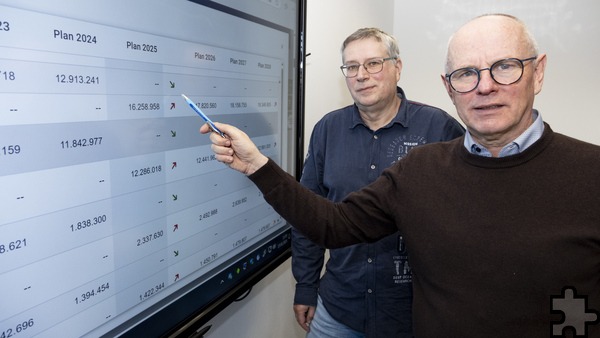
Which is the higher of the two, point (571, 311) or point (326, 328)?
point (571, 311)

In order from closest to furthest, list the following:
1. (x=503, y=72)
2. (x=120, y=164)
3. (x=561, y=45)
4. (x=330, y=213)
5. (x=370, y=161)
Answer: (x=120, y=164) < (x=503, y=72) < (x=330, y=213) < (x=370, y=161) < (x=561, y=45)

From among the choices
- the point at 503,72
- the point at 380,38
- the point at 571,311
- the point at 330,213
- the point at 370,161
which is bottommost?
the point at 571,311

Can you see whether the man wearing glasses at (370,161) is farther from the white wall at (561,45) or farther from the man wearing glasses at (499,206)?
the white wall at (561,45)

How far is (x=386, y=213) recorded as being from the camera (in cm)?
120

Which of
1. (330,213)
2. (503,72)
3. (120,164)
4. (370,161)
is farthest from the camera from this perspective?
(370,161)

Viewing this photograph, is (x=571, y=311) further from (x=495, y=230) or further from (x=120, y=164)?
(x=120, y=164)

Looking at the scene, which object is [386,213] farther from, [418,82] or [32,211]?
[418,82]

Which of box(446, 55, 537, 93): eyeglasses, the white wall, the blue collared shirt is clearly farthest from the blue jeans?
the white wall

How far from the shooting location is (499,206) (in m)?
0.99

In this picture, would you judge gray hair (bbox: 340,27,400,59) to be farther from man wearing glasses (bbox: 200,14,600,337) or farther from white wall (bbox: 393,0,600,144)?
white wall (bbox: 393,0,600,144)

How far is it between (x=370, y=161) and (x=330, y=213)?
0.42m

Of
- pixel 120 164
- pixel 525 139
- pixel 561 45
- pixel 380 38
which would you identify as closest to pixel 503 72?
pixel 525 139

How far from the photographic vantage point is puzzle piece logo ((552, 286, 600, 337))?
93 centimetres

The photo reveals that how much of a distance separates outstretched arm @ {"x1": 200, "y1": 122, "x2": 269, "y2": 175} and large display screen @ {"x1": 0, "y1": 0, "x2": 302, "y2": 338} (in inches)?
4.9
